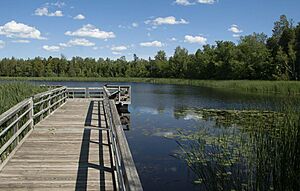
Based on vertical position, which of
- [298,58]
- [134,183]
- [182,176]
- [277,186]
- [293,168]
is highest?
[298,58]

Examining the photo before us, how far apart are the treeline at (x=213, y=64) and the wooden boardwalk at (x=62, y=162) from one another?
17.9 meters

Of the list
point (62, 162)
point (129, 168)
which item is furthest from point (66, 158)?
point (129, 168)

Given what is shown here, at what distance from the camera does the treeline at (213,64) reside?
51.5 m

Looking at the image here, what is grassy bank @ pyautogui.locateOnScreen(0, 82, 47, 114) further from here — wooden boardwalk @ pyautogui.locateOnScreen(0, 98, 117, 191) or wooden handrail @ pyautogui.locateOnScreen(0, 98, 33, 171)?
wooden boardwalk @ pyautogui.locateOnScreen(0, 98, 117, 191)

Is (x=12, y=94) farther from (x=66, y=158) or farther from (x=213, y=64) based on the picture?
(x=213, y=64)

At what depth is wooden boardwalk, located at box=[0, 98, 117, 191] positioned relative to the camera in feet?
15.1

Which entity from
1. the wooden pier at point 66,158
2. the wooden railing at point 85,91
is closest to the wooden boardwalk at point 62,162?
the wooden pier at point 66,158

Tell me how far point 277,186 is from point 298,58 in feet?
160

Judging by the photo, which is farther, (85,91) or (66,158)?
(85,91)

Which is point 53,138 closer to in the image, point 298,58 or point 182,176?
point 182,176

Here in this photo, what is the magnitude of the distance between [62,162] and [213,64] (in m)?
65.9

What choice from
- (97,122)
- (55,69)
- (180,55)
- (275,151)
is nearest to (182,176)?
(275,151)

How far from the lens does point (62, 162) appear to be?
565cm

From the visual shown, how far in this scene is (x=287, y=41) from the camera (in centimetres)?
5406
